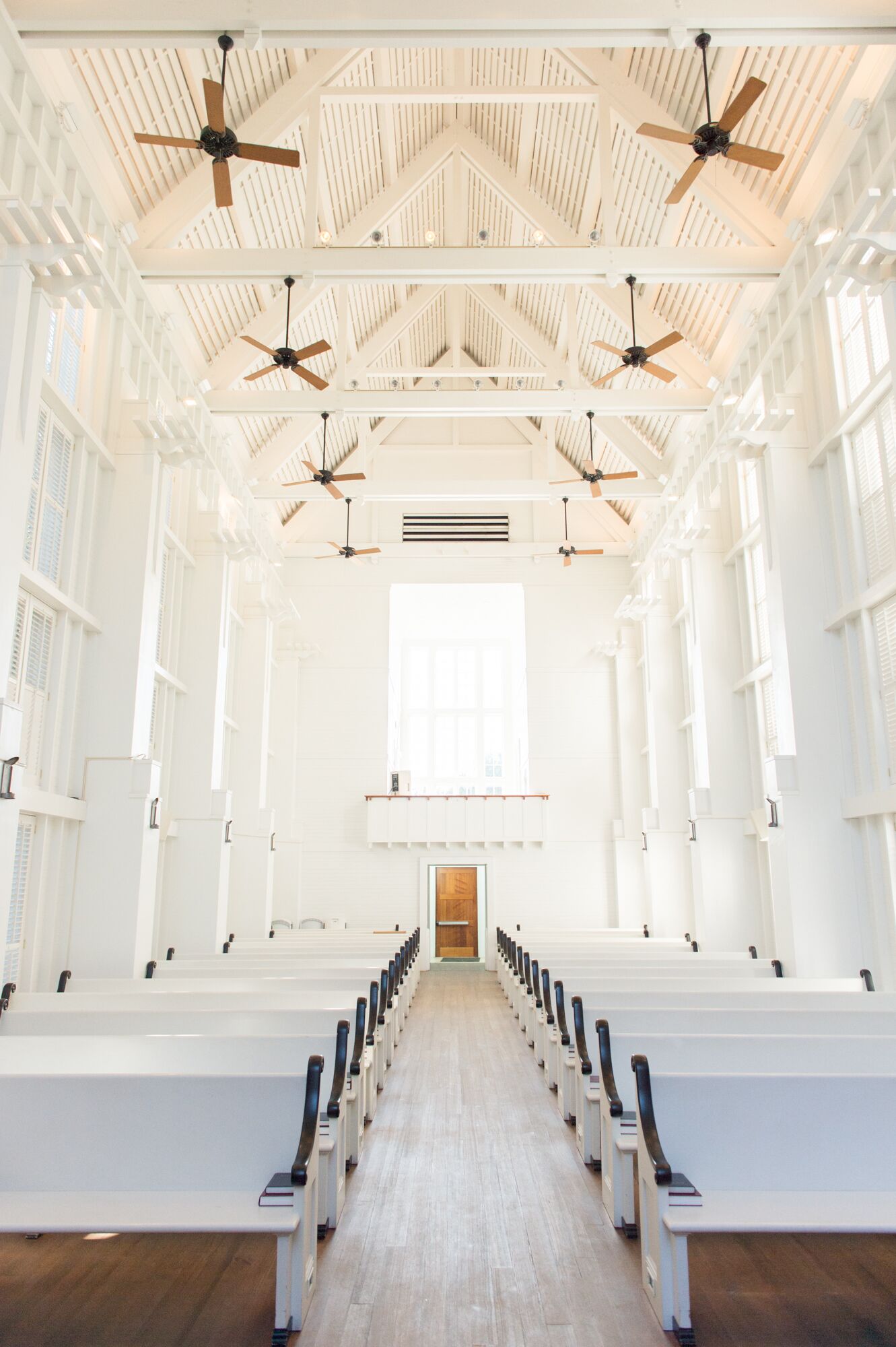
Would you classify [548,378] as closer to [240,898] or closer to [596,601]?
[596,601]

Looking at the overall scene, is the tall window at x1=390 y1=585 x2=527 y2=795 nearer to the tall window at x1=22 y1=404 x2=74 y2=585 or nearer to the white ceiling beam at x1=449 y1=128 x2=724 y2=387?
the white ceiling beam at x1=449 y1=128 x2=724 y2=387

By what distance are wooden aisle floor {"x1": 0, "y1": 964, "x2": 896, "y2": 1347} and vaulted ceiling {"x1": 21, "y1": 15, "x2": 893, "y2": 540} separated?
7.27 metres

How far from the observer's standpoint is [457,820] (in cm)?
1584

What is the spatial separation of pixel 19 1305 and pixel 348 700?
13849 mm

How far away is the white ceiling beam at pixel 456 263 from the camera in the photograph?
8547mm

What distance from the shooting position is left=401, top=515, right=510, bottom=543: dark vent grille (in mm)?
17594

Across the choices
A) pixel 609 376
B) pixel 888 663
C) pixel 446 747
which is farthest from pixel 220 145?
pixel 446 747

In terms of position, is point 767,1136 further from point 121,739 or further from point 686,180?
point 121,739

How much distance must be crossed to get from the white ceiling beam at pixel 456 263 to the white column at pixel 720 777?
3.85 m

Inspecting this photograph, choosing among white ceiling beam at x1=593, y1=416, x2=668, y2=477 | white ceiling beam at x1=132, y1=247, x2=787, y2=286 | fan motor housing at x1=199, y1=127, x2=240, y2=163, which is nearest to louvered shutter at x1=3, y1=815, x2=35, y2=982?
Answer: fan motor housing at x1=199, y1=127, x2=240, y2=163

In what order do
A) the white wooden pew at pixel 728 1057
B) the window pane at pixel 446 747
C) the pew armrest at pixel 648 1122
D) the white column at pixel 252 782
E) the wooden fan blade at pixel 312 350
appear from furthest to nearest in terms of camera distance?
the window pane at pixel 446 747 < the white column at pixel 252 782 < the wooden fan blade at pixel 312 350 < the white wooden pew at pixel 728 1057 < the pew armrest at pixel 648 1122

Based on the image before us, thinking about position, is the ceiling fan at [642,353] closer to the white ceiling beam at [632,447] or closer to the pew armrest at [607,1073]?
the white ceiling beam at [632,447]

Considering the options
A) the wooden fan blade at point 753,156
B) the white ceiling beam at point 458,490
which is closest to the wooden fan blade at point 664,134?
the wooden fan blade at point 753,156

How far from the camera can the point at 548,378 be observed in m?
13.2
